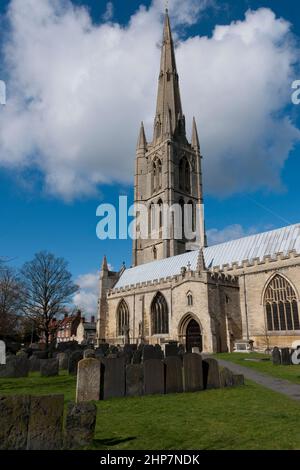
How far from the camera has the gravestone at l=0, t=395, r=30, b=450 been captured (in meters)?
4.84

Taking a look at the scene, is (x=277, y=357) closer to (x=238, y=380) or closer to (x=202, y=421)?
(x=238, y=380)

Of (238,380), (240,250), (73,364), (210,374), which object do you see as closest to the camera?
(210,374)

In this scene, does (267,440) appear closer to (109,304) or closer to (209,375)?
(209,375)

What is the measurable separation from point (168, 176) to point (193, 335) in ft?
91.0

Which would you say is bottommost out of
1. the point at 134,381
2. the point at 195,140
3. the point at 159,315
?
the point at 134,381

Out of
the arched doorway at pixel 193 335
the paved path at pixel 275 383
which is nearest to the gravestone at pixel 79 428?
the paved path at pixel 275 383

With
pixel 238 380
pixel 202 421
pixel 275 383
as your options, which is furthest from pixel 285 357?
pixel 202 421

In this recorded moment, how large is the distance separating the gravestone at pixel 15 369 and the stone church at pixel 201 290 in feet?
45.7

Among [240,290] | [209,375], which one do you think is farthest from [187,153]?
[209,375]

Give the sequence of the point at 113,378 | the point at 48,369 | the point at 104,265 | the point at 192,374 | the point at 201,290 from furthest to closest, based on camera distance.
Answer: the point at 104,265
the point at 201,290
the point at 48,369
the point at 192,374
the point at 113,378

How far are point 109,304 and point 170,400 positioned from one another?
32.8 meters

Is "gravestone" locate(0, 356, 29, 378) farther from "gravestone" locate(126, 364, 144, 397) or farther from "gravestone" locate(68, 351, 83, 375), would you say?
"gravestone" locate(126, 364, 144, 397)

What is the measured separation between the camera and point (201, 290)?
27109 millimetres

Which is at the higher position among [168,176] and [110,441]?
[168,176]
